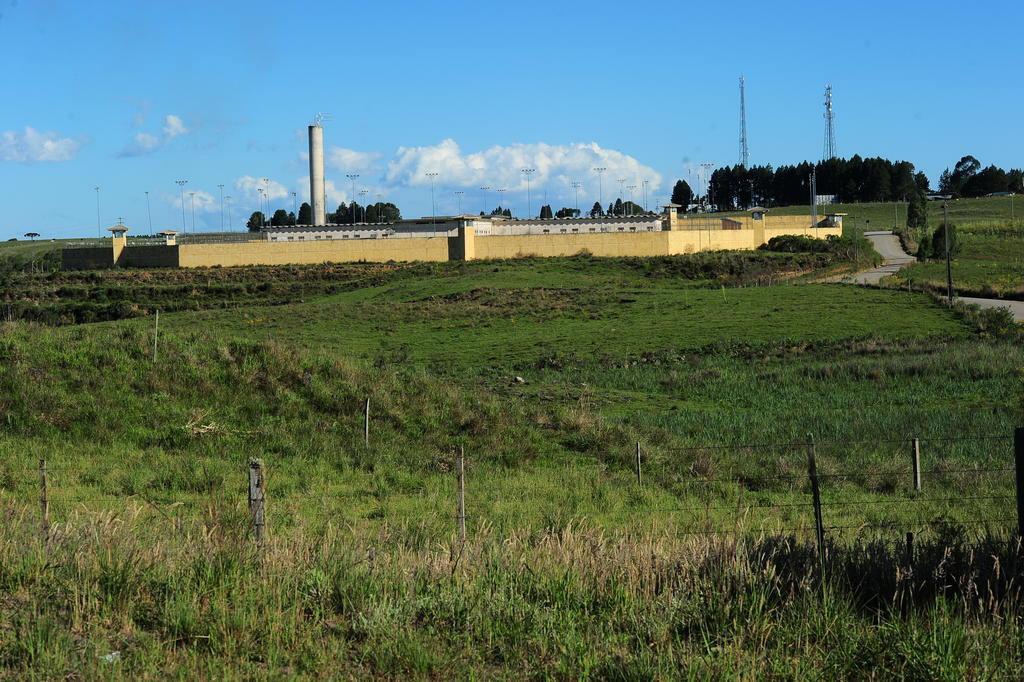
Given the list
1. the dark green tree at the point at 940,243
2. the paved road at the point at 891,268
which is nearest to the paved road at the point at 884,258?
the paved road at the point at 891,268

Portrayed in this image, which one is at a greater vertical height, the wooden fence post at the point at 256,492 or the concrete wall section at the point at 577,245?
the concrete wall section at the point at 577,245

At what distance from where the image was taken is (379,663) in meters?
6.30

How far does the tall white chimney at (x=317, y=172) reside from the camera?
102750mm

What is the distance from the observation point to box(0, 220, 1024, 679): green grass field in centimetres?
645

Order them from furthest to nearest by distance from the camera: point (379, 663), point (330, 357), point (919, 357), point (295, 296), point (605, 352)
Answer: point (295, 296) < point (605, 352) < point (919, 357) < point (330, 357) < point (379, 663)

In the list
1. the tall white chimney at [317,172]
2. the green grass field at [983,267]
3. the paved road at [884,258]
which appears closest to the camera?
the green grass field at [983,267]

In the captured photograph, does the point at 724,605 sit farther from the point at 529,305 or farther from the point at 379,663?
the point at 529,305

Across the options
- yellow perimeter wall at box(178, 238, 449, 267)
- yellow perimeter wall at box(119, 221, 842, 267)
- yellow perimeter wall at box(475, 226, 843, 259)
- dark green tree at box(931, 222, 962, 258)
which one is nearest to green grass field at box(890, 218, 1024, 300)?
dark green tree at box(931, 222, 962, 258)

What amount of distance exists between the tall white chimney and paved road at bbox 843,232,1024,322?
52.7m

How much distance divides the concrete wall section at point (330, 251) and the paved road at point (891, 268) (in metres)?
32.0

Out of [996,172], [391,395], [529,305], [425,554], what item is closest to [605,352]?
[529,305]

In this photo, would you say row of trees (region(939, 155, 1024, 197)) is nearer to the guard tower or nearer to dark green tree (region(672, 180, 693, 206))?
dark green tree (region(672, 180, 693, 206))

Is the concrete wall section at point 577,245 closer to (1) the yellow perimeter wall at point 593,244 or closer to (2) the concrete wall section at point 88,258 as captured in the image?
(1) the yellow perimeter wall at point 593,244

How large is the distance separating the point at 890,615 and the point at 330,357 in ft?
55.5
